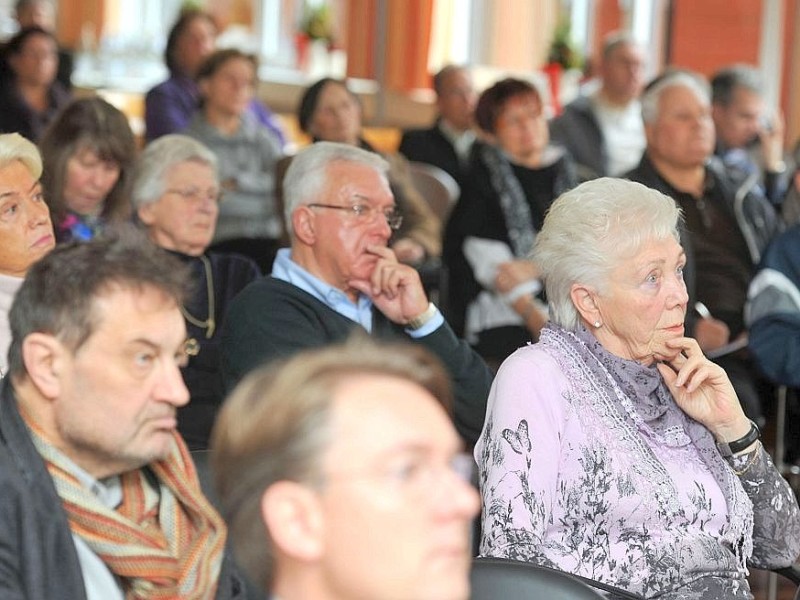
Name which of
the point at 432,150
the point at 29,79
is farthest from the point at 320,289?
the point at 432,150

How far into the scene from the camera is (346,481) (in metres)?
1.32

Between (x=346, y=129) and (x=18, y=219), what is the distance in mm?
2762

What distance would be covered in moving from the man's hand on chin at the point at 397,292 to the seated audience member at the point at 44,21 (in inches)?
161

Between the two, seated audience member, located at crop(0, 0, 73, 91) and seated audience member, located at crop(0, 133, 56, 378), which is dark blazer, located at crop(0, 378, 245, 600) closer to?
seated audience member, located at crop(0, 133, 56, 378)

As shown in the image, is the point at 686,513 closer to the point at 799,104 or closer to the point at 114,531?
the point at 114,531

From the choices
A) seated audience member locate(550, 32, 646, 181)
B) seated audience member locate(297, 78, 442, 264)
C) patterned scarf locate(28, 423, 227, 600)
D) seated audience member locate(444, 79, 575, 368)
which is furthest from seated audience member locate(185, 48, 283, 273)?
patterned scarf locate(28, 423, 227, 600)

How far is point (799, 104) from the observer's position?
33.4 feet

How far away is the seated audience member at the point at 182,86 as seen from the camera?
6195 mm

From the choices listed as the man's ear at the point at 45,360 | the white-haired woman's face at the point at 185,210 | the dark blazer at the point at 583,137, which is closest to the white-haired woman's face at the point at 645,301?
the man's ear at the point at 45,360

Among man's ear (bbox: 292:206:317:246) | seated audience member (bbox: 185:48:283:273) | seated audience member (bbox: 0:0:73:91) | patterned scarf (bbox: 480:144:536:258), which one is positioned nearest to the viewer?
man's ear (bbox: 292:206:317:246)

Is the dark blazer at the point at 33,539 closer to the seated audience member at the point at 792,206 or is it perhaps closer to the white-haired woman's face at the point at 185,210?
the white-haired woman's face at the point at 185,210

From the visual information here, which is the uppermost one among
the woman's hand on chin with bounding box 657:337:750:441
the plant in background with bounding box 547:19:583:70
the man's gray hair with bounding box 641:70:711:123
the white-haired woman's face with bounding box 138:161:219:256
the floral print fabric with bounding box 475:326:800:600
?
the plant in background with bounding box 547:19:583:70

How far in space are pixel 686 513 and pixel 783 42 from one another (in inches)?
335

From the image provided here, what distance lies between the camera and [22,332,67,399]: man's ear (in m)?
1.81
